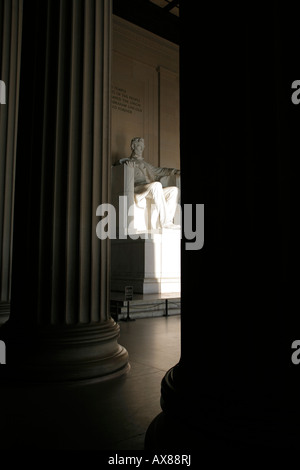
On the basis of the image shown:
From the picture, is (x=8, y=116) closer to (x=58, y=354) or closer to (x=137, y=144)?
(x=58, y=354)

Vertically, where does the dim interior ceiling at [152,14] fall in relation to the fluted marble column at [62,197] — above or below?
above

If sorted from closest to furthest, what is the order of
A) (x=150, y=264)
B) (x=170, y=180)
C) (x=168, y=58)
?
(x=150, y=264) < (x=170, y=180) < (x=168, y=58)

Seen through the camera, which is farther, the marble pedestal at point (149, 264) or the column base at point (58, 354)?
the marble pedestal at point (149, 264)

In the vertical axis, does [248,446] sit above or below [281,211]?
below

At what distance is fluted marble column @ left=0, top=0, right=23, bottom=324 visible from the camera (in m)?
4.27

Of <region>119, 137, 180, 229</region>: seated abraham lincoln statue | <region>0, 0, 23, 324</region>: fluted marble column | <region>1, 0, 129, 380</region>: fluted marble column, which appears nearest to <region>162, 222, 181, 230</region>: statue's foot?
<region>119, 137, 180, 229</region>: seated abraham lincoln statue

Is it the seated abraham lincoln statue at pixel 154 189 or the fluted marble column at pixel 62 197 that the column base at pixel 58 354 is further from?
the seated abraham lincoln statue at pixel 154 189

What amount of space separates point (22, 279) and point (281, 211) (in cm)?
216

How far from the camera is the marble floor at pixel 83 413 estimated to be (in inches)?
72.8

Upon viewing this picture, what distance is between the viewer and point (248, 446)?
49.4 inches

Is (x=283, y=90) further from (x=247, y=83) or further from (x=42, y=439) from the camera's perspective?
(x=42, y=439)

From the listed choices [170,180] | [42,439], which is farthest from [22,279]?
[170,180]

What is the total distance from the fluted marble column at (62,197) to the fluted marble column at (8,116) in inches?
53.8

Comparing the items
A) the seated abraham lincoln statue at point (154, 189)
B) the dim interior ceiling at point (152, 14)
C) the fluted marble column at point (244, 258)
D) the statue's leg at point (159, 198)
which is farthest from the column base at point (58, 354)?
the dim interior ceiling at point (152, 14)
